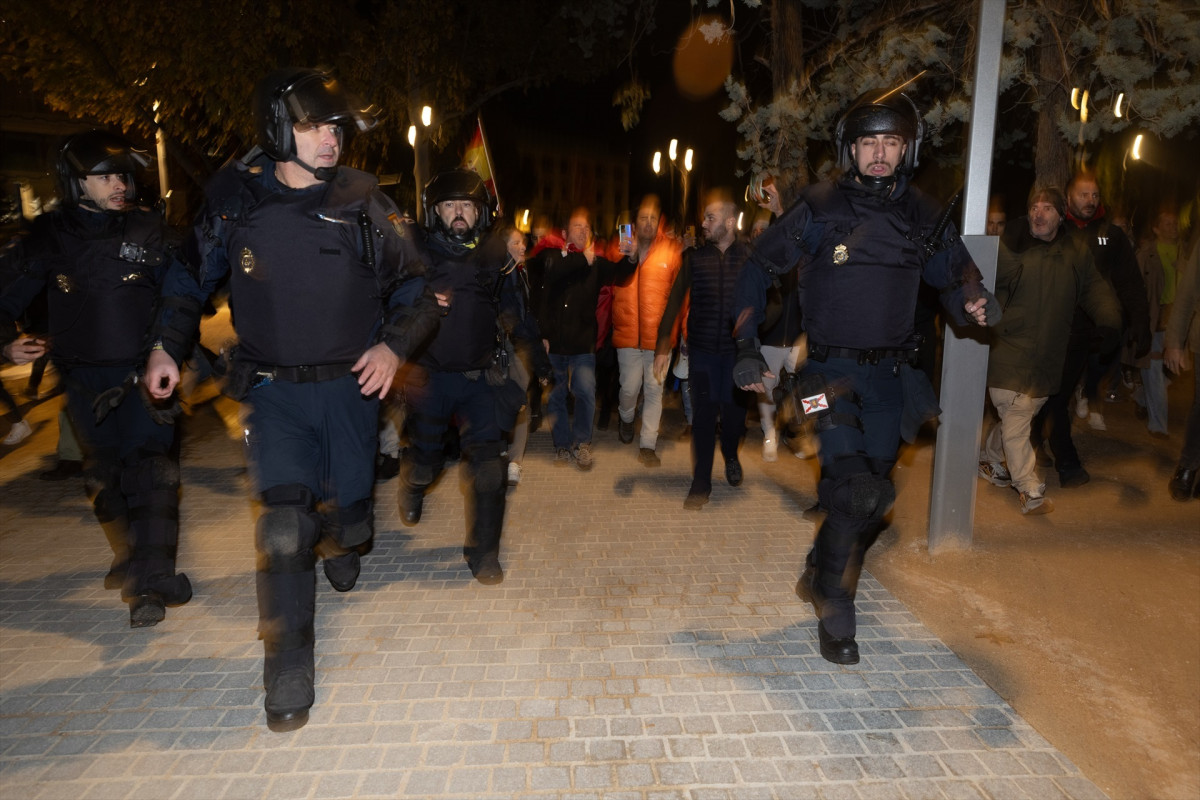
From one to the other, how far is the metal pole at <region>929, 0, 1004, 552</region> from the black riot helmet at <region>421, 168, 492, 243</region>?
9.62 feet

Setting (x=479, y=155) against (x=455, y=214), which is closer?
(x=455, y=214)

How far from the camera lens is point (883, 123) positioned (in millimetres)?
3932

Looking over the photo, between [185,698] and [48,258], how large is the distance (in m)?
2.39

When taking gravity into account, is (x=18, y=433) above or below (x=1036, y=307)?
below

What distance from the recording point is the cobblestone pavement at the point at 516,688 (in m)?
3.04

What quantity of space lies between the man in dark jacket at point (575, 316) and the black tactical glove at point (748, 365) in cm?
371

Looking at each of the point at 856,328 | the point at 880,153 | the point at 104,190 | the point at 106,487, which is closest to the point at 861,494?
the point at 856,328

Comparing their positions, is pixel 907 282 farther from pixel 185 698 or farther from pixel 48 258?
pixel 48 258

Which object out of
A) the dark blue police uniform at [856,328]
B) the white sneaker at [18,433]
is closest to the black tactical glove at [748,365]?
the dark blue police uniform at [856,328]

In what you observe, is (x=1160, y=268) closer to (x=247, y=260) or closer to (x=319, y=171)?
(x=319, y=171)

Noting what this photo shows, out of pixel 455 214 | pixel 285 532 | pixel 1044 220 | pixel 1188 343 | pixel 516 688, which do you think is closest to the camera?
pixel 285 532

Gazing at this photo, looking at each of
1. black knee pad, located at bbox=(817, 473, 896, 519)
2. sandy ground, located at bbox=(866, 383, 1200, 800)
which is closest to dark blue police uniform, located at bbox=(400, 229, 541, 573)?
black knee pad, located at bbox=(817, 473, 896, 519)

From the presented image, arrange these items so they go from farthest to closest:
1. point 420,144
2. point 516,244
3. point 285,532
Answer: point 420,144, point 516,244, point 285,532

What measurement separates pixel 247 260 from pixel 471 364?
5.83ft
